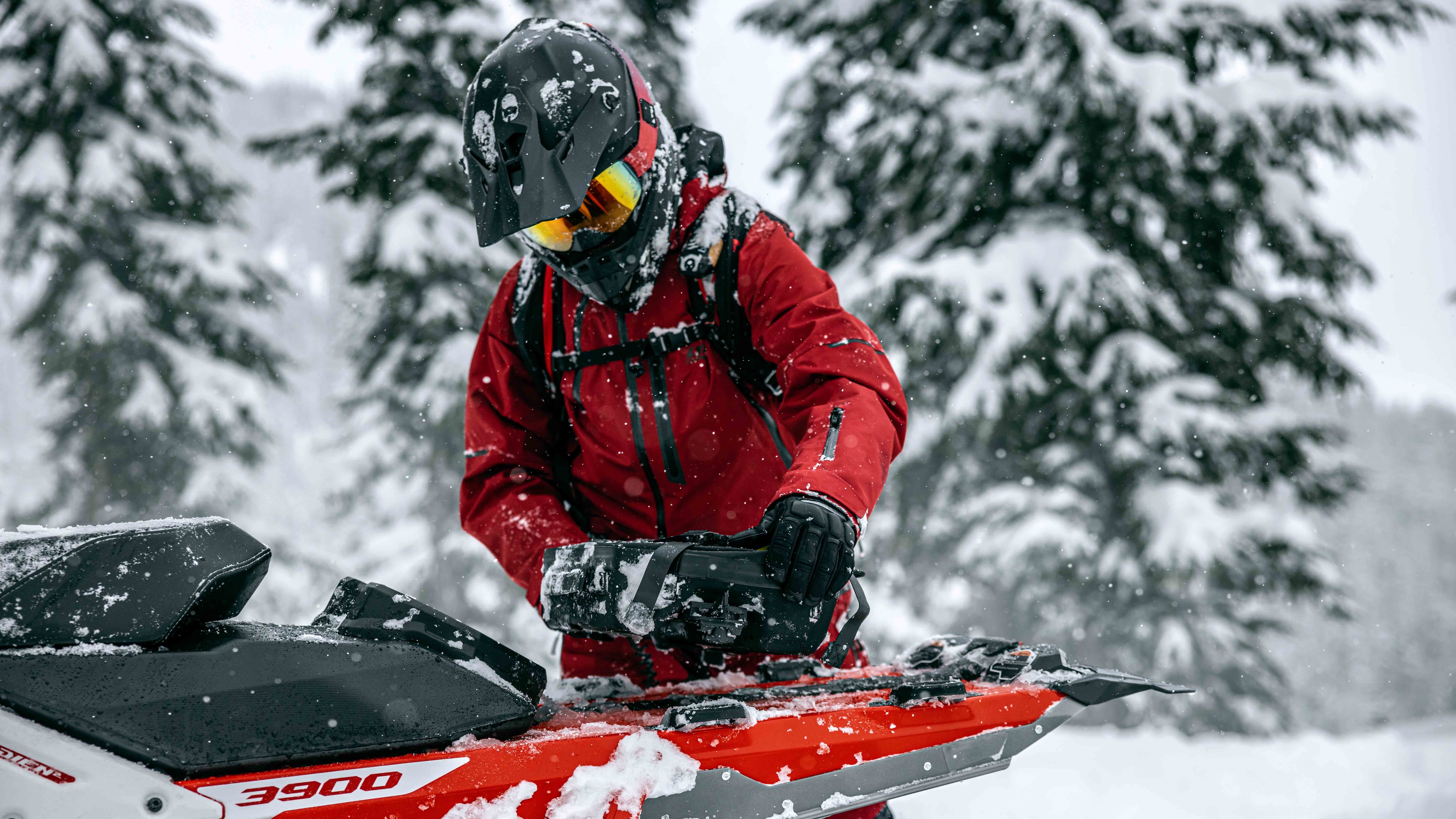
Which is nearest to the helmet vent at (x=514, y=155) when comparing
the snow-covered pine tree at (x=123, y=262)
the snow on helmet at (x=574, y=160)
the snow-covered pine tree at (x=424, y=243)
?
the snow on helmet at (x=574, y=160)

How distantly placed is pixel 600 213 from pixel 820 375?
643 mm

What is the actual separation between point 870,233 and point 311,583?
27.6ft

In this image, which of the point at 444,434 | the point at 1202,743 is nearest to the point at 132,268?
the point at 444,434

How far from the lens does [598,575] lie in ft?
5.53

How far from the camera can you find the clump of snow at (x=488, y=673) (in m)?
1.55

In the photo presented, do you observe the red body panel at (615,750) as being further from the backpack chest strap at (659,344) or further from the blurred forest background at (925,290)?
the blurred forest background at (925,290)

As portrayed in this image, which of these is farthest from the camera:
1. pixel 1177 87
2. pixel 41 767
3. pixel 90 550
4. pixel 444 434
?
pixel 444 434

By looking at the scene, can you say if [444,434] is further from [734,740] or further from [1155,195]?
[734,740]

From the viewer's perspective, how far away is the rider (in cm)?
195

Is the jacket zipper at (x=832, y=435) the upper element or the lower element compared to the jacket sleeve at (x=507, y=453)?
lower

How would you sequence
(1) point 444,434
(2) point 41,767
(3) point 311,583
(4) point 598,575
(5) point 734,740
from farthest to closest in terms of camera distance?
1. (3) point 311,583
2. (1) point 444,434
3. (4) point 598,575
4. (5) point 734,740
5. (2) point 41,767

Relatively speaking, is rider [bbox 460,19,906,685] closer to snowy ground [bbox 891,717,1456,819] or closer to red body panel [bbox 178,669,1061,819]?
red body panel [bbox 178,669,1061,819]

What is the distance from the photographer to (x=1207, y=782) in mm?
4992

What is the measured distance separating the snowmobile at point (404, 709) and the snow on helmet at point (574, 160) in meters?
0.72
